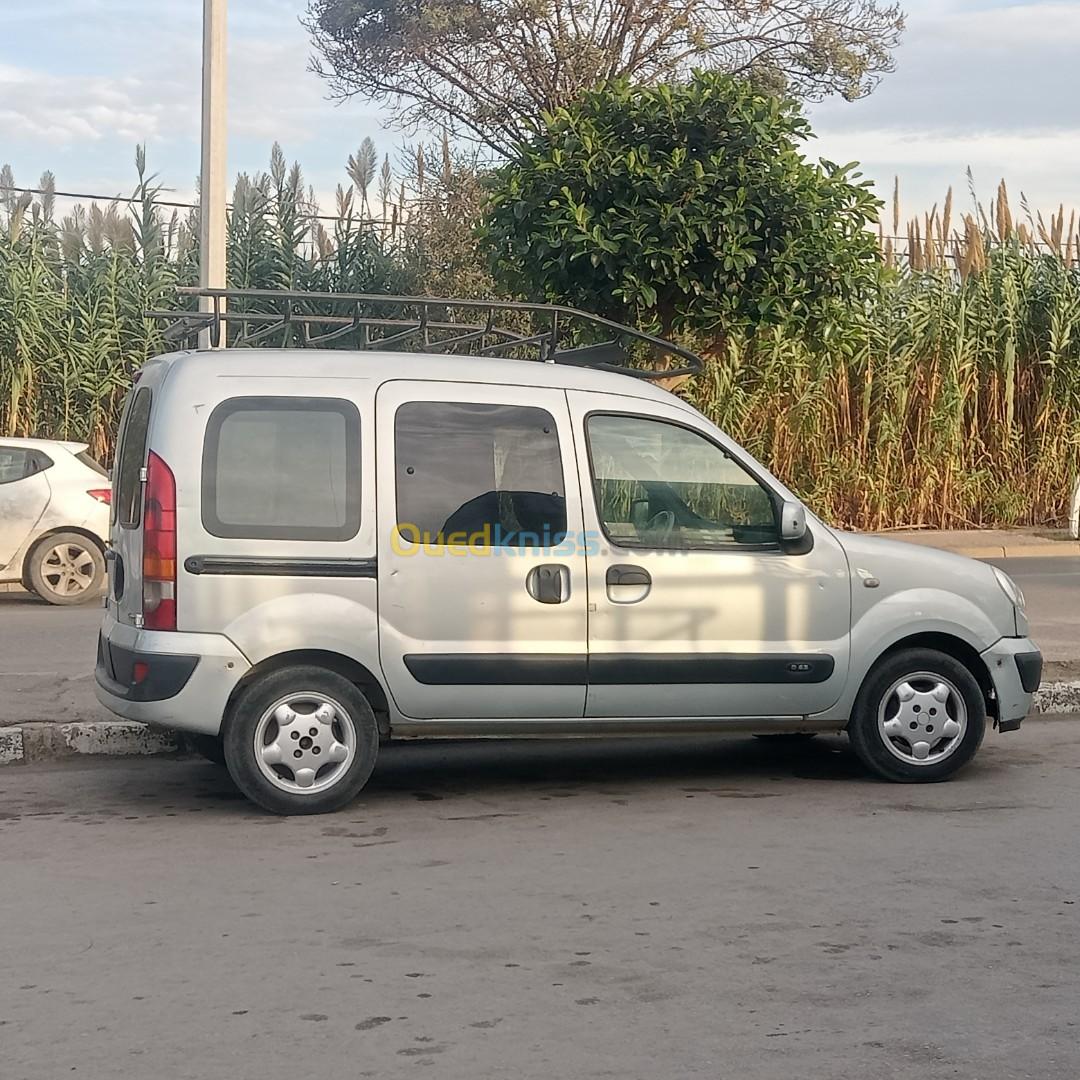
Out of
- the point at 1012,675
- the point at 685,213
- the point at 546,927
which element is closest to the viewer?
the point at 546,927

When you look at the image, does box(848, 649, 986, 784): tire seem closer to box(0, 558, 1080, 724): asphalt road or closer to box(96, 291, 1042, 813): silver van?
box(96, 291, 1042, 813): silver van

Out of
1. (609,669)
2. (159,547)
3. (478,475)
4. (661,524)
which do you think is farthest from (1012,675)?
(159,547)

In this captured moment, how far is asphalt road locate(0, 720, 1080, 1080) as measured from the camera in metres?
4.04

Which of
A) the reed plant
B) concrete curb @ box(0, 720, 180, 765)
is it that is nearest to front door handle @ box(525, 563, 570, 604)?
concrete curb @ box(0, 720, 180, 765)

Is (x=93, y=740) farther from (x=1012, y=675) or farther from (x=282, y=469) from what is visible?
(x=1012, y=675)

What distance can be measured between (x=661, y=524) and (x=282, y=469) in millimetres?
1548

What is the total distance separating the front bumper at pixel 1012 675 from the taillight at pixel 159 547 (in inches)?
133

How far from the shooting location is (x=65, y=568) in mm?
14312

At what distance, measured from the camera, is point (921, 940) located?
4.94 meters

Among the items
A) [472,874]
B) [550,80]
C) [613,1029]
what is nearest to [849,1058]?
[613,1029]

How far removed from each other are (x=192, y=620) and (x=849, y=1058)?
334 centimetres

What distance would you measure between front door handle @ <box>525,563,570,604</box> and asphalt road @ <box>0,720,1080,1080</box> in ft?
2.77

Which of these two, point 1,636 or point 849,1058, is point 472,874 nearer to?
point 849,1058

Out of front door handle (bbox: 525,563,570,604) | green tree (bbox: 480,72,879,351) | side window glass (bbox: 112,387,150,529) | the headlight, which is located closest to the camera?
side window glass (bbox: 112,387,150,529)
